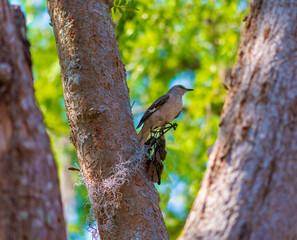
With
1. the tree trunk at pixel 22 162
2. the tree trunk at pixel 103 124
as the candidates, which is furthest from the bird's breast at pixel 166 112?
the tree trunk at pixel 22 162

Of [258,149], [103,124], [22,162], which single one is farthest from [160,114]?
[22,162]

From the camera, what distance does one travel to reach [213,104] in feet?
26.4

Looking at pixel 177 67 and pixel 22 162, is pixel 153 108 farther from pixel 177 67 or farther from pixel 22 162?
pixel 177 67

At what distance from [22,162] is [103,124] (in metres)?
1.48

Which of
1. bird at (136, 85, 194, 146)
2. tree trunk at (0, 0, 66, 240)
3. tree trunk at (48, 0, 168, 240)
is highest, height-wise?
bird at (136, 85, 194, 146)

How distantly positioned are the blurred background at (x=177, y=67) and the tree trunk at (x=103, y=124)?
3647 millimetres

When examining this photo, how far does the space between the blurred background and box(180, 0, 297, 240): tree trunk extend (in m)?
4.99

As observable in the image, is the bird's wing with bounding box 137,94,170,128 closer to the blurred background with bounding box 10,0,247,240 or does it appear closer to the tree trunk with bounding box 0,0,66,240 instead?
the blurred background with bounding box 10,0,247,240

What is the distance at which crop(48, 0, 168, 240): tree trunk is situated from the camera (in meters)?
2.85

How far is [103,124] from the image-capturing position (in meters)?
3.06

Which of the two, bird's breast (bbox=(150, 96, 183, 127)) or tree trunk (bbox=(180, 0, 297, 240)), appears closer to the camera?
tree trunk (bbox=(180, 0, 297, 240))

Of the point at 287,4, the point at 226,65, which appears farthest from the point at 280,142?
the point at 226,65

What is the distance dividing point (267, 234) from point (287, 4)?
1.26m

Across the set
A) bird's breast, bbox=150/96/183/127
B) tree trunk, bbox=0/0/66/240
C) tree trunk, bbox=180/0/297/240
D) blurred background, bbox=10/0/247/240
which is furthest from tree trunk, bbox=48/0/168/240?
blurred background, bbox=10/0/247/240
